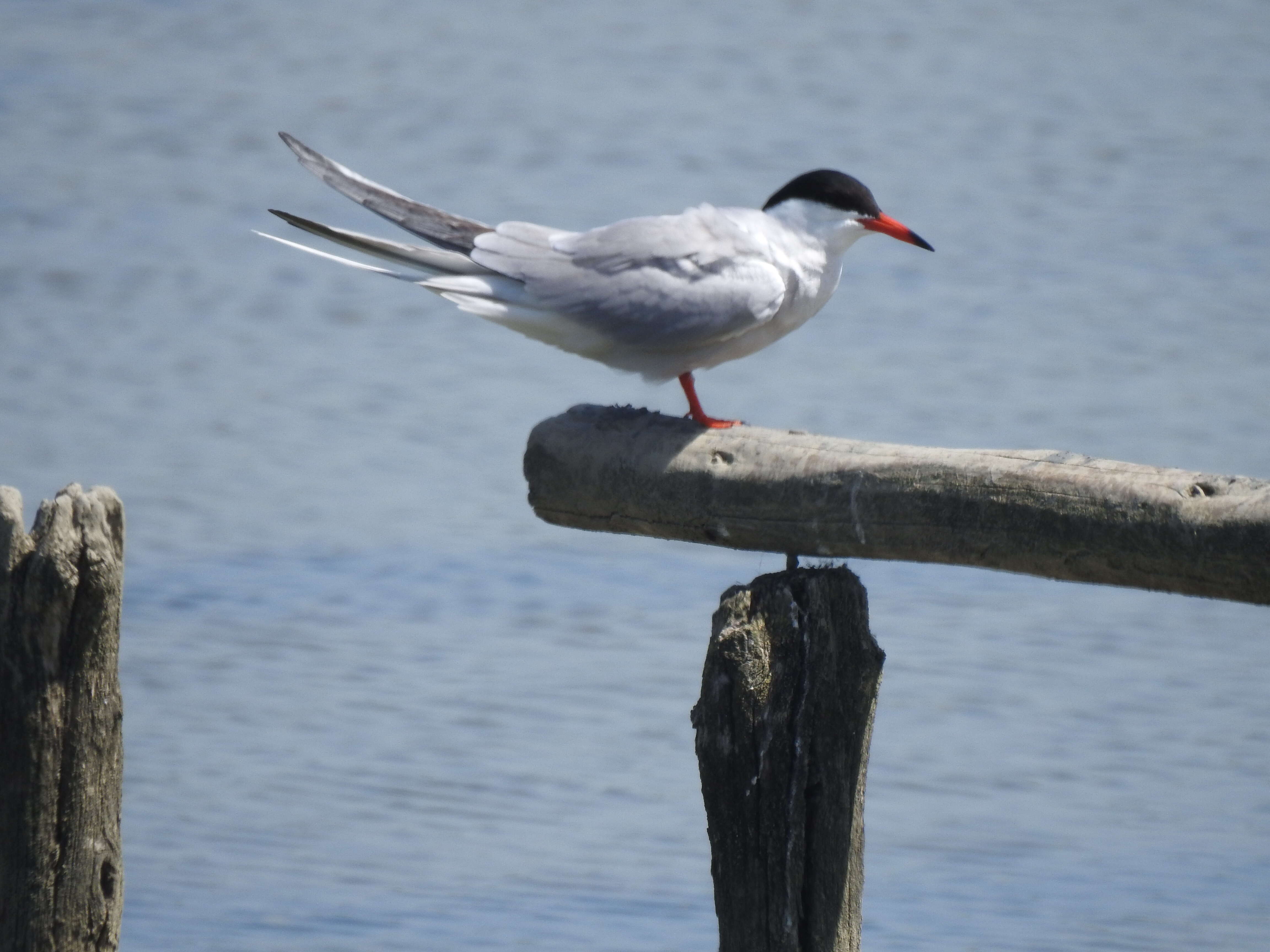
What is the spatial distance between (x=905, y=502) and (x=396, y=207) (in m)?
1.34

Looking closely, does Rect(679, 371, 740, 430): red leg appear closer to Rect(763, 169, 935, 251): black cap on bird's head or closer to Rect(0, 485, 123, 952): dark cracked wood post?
Rect(763, 169, 935, 251): black cap on bird's head

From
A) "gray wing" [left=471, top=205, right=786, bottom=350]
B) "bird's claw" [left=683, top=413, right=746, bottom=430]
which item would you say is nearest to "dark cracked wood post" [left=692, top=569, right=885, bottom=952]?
"bird's claw" [left=683, top=413, right=746, bottom=430]

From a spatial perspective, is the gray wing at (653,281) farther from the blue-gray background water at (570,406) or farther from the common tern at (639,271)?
the blue-gray background water at (570,406)

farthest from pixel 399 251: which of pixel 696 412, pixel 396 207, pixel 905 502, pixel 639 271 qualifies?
pixel 905 502

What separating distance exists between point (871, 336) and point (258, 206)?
227 inches

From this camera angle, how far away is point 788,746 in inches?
114

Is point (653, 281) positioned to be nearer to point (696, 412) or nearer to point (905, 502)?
point (696, 412)

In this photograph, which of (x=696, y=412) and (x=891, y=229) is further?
(x=891, y=229)

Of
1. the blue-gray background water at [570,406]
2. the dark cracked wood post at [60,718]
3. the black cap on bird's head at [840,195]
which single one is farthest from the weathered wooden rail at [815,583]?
the blue-gray background water at [570,406]

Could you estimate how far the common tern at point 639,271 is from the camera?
3512 millimetres

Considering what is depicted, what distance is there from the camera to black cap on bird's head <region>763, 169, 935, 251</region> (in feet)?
12.1

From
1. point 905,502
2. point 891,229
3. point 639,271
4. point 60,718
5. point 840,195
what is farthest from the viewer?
point 891,229

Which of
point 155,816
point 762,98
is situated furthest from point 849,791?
point 762,98

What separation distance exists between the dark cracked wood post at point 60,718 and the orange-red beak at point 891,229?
5.76 ft
